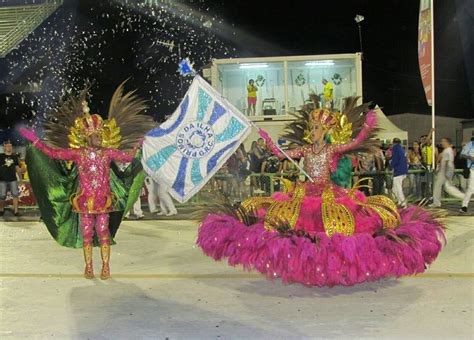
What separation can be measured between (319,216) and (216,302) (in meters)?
1.31

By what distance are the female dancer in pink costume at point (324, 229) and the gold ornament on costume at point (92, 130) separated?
63.4 inches

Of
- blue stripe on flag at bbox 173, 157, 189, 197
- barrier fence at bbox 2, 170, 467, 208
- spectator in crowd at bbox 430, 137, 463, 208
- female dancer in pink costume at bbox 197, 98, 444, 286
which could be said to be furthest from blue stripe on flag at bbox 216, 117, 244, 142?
spectator in crowd at bbox 430, 137, 463, 208

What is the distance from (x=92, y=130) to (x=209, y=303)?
2.52 m

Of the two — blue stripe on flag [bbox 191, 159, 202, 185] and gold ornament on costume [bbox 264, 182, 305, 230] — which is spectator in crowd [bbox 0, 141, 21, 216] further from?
gold ornament on costume [bbox 264, 182, 305, 230]

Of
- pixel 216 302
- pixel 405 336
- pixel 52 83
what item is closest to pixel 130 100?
pixel 216 302

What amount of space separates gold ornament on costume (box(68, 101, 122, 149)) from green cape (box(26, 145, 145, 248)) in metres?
0.38

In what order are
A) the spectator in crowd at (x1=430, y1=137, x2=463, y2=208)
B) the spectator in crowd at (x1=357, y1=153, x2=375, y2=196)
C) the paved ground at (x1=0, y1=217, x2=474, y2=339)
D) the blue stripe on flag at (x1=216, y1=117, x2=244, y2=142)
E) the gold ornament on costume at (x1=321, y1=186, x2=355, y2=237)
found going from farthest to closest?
the spectator in crowd at (x1=357, y1=153, x2=375, y2=196), the spectator in crowd at (x1=430, y1=137, x2=463, y2=208), the blue stripe on flag at (x1=216, y1=117, x2=244, y2=142), the gold ornament on costume at (x1=321, y1=186, x2=355, y2=237), the paved ground at (x1=0, y1=217, x2=474, y2=339)

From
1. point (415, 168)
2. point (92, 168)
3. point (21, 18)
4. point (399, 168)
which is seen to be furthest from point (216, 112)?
point (21, 18)

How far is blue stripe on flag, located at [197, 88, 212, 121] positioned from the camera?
19.6ft

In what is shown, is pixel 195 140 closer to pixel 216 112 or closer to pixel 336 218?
pixel 216 112

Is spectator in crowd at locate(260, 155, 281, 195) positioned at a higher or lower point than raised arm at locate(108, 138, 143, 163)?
lower

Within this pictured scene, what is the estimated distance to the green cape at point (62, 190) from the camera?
22.5ft

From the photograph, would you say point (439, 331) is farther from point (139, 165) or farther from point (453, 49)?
point (453, 49)

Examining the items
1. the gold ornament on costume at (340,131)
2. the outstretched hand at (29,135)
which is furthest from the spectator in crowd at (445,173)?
the outstretched hand at (29,135)
